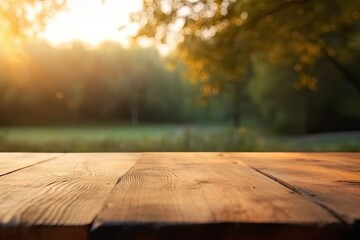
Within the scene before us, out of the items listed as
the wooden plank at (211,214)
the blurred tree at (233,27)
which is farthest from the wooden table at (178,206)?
the blurred tree at (233,27)

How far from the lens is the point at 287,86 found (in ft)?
77.9

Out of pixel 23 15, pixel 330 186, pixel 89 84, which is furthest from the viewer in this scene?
pixel 89 84

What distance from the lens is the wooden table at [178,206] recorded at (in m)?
0.78

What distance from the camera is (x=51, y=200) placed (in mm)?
966

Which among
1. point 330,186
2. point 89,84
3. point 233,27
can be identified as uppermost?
point 89,84

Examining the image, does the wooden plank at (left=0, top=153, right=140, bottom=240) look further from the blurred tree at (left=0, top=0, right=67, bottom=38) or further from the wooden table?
the blurred tree at (left=0, top=0, right=67, bottom=38)

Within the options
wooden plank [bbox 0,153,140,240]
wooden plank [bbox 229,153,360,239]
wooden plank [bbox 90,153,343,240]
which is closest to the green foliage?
wooden plank [bbox 0,153,140,240]

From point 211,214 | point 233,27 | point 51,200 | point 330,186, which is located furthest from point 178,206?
point 233,27

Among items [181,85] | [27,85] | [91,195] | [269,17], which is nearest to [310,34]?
[269,17]

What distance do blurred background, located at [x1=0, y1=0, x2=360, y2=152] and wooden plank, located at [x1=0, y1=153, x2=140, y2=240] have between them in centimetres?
444

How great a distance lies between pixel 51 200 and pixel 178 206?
30 centimetres

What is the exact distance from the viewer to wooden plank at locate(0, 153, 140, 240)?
784mm

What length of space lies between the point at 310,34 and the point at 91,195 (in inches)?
309

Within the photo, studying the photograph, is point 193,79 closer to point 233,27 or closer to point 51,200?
point 233,27
